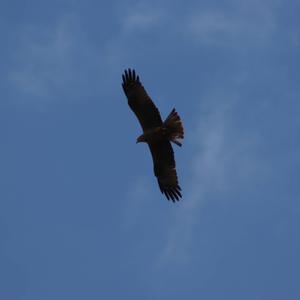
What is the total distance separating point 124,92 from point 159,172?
2.20 m

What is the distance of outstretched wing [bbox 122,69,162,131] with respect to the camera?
20.1 meters

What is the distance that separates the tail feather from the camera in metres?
19.9

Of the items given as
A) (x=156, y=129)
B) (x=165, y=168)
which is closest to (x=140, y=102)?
(x=156, y=129)

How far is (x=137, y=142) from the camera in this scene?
20.6 meters

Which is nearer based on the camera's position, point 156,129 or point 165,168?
point 156,129

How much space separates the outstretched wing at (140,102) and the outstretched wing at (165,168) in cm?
63

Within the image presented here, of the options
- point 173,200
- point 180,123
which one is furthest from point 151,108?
point 173,200

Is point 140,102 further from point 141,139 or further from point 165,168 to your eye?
point 165,168

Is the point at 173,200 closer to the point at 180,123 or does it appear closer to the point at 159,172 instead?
the point at 159,172

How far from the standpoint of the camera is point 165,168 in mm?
21062

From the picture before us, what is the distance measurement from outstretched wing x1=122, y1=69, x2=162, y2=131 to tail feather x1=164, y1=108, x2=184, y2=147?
27 centimetres

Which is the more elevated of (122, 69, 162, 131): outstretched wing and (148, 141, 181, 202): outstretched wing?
(122, 69, 162, 131): outstretched wing

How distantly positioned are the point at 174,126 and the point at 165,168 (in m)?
1.52

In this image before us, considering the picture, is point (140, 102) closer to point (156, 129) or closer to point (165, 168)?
point (156, 129)
